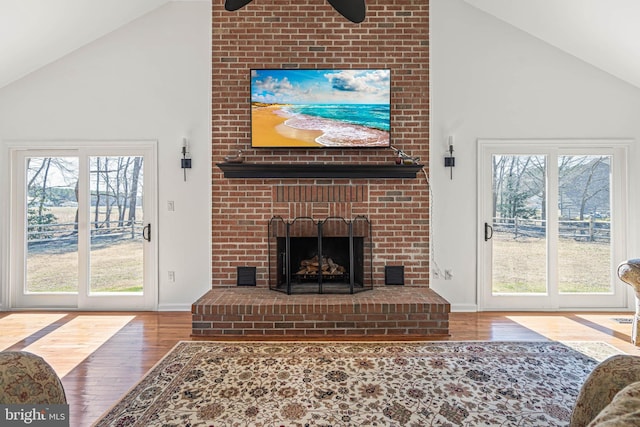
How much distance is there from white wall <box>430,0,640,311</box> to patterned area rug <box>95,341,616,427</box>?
4.50ft

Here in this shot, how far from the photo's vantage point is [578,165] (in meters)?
4.04

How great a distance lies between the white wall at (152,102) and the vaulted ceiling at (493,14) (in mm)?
157

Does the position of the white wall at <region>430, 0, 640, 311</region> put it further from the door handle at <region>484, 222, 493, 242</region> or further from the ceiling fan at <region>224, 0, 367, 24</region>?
the ceiling fan at <region>224, 0, 367, 24</region>

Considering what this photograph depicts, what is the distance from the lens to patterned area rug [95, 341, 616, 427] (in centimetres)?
197

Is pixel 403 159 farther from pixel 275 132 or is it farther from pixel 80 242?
pixel 80 242

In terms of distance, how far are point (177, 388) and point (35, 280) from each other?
2912mm

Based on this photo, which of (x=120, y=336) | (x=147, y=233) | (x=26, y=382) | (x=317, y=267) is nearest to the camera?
(x=26, y=382)

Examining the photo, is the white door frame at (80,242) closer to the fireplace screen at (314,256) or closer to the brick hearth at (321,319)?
the brick hearth at (321,319)

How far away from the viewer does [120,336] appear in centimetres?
322

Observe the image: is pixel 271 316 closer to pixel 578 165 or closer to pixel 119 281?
pixel 119 281

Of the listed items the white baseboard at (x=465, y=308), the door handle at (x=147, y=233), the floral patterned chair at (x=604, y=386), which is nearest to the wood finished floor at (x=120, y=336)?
the white baseboard at (x=465, y=308)

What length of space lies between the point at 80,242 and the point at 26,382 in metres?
3.29

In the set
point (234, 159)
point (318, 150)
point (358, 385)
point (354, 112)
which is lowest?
point (358, 385)

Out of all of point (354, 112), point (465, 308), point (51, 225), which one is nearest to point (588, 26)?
point (354, 112)
